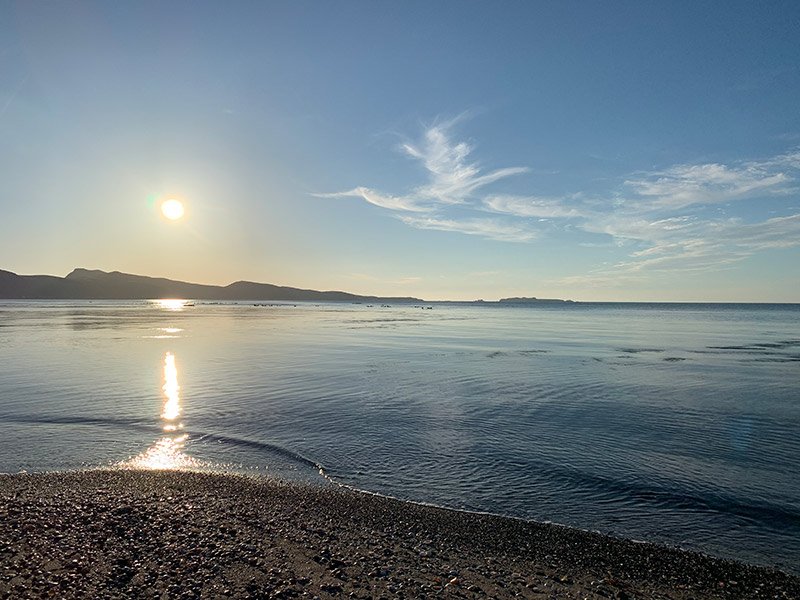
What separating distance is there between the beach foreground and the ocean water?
43.2 inches

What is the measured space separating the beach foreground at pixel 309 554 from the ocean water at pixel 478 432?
3.60 ft

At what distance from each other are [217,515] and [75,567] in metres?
2.30

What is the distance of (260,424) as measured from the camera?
51.8ft

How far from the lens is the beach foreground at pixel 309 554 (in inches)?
242

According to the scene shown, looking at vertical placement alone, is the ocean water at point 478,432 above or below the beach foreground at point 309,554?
below

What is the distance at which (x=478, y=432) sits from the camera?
15.0 metres

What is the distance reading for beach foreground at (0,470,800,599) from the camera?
6141 mm

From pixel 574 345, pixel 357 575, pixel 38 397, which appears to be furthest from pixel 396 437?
pixel 574 345

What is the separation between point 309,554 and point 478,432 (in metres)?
8.89

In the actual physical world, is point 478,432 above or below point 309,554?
below

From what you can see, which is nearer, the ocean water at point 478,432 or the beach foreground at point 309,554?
the beach foreground at point 309,554

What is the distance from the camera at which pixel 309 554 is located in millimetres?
7008

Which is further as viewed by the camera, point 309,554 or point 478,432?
point 478,432

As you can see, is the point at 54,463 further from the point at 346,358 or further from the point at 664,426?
the point at 346,358
